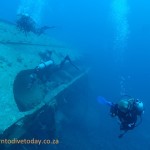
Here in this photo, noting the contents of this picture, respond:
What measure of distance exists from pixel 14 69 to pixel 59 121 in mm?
2698

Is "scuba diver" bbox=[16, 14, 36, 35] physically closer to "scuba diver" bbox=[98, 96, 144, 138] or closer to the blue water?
the blue water

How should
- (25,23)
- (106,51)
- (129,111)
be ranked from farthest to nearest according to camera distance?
(106,51), (25,23), (129,111)

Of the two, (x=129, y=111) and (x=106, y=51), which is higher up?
(x=106, y=51)

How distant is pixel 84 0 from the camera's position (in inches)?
2232

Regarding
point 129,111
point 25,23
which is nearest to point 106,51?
point 25,23

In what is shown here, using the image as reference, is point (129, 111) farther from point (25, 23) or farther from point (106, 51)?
point (106, 51)

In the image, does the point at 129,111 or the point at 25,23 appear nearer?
the point at 129,111

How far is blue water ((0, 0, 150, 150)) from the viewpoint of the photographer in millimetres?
10375

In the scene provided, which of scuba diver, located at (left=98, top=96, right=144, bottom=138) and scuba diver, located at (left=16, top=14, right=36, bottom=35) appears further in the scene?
scuba diver, located at (left=16, top=14, right=36, bottom=35)

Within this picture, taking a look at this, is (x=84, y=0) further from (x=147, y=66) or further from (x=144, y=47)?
(x=147, y=66)

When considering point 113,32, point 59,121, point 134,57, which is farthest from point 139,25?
point 59,121

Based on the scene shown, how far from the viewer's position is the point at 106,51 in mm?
29375

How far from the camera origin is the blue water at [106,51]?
34.0ft

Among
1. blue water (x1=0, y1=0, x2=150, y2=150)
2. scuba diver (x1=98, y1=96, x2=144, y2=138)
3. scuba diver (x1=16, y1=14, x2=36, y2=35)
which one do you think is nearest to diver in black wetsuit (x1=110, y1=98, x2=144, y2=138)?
scuba diver (x1=98, y1=96, x2=144, y2=138)
